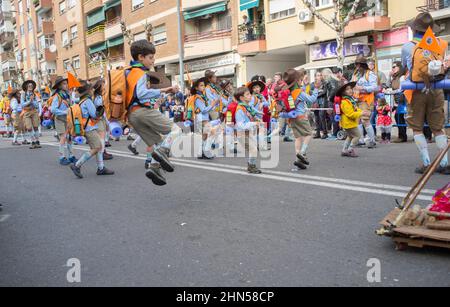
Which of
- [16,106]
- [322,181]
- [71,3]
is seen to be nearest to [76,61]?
[71,3]

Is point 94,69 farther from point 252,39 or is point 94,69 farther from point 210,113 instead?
point 210,113

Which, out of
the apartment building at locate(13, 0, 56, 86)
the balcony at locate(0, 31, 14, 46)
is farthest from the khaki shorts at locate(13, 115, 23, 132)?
the balcony at locate(0, 31, 14, 46)

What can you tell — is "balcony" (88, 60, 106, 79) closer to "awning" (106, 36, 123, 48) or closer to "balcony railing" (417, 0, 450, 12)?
"awning" (106, 36, 123, 48)

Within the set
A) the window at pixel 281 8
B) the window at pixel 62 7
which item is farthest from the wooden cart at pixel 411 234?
the window at pixel 62 7

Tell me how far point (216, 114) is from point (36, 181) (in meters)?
4.03

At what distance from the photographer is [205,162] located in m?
9.55

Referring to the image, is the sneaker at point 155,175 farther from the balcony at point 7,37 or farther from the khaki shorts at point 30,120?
the balcony at point 7,37

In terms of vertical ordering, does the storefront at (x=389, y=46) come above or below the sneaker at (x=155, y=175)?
above

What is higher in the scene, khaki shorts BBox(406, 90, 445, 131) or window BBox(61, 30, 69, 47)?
window BBox(61, 30, 69, 47)

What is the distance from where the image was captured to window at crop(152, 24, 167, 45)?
116ft

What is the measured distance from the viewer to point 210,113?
34.7 ft

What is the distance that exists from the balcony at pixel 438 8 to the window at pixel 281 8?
7678 millimetres

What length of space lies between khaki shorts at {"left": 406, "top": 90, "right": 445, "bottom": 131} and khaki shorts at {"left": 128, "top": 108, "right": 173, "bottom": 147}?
3455 mm

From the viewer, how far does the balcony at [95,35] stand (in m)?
45.5
